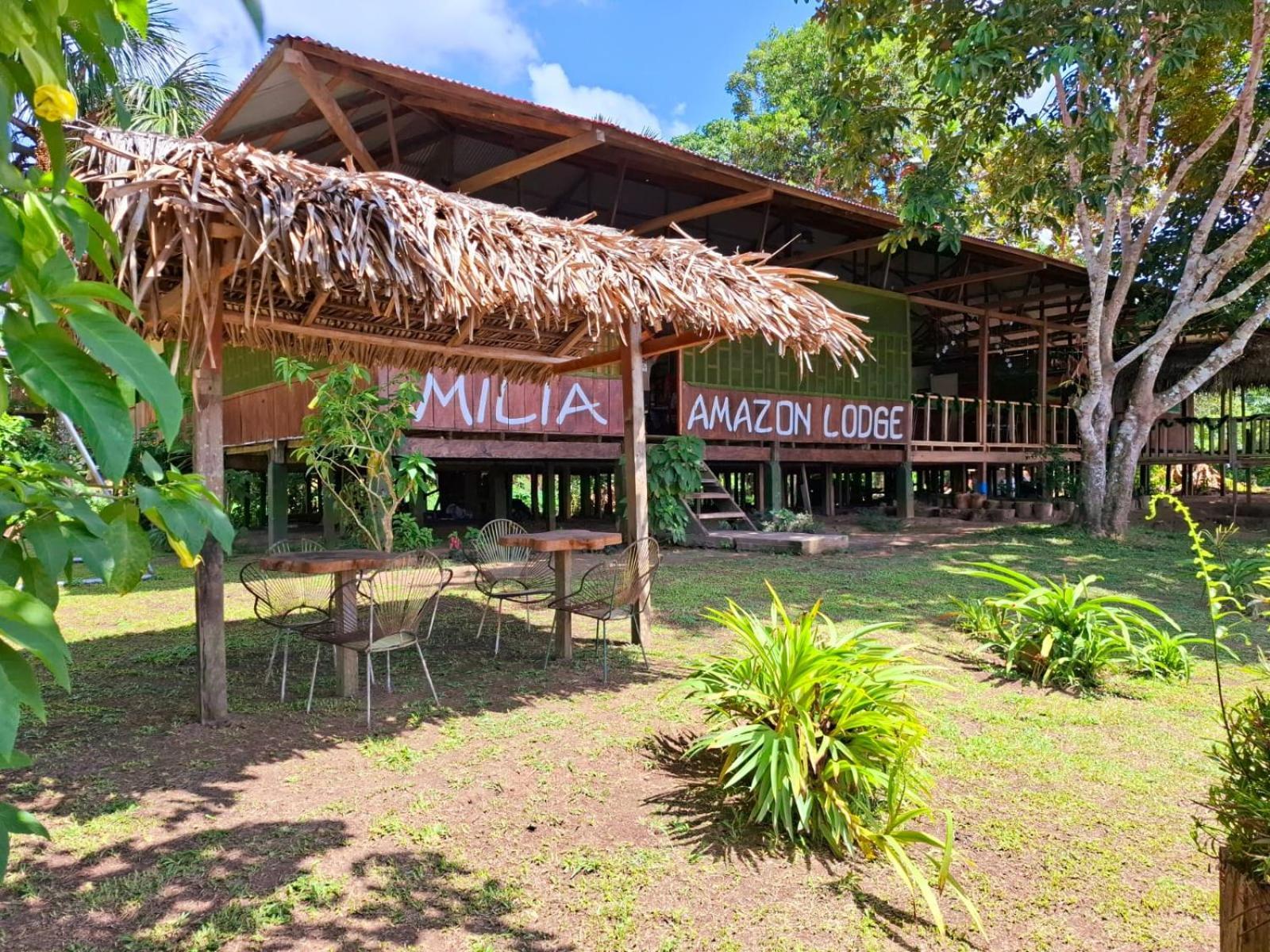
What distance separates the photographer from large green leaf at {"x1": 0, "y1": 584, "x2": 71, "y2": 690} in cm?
68

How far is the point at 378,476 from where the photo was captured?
8.18 metres

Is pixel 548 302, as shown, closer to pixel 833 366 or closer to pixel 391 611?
pixel 391 611

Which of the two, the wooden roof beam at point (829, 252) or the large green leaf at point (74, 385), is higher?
the wooden roof beam at point (829, 252)

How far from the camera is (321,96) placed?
25.1 ft

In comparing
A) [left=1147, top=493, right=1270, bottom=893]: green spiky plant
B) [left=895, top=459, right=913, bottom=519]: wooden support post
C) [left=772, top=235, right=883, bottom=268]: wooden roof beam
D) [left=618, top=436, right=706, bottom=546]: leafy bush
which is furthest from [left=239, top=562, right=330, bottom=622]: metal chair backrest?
[left=895, top=459, right=913, bottom=519]: wooden support post

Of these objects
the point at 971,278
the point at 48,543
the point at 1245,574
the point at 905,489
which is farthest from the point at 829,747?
the point at 905,489

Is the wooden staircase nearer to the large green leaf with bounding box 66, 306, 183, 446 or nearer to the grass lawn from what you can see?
the grass lawn

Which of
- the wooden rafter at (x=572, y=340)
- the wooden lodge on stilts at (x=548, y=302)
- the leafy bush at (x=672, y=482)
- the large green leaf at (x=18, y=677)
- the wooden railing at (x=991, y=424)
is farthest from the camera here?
the wooden railing at (x=991, y=424)

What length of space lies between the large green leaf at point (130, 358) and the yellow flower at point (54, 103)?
180 mm

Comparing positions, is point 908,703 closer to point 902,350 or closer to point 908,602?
point 908,602

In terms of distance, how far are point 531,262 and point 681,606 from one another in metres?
3.68

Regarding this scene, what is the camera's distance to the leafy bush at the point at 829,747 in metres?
2.93

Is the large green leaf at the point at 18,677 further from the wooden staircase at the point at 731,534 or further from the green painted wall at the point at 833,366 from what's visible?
the green painted wall at the point at 833,366

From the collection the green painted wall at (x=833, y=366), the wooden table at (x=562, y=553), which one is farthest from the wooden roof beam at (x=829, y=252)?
the wooden table at (x=562, y=553)
